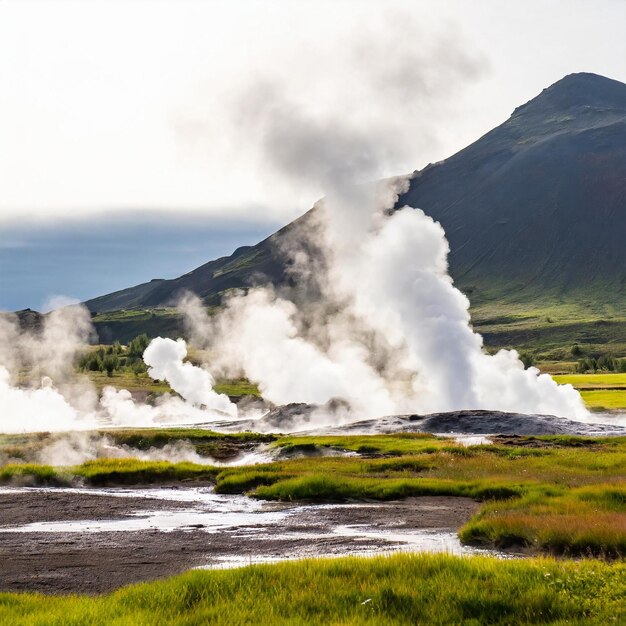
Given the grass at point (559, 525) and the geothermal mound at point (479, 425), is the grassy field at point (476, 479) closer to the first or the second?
the grass at point (559, 525)

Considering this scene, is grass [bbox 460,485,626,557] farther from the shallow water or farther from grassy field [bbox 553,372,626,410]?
grassy field [bbox 553,372,626,410]

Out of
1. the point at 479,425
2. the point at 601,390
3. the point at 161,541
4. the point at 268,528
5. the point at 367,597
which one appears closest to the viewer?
the point at 367,597

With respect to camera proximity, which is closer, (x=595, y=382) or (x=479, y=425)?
(x=479, y=425)

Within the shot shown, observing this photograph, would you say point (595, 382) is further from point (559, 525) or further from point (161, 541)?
point (161, 541)

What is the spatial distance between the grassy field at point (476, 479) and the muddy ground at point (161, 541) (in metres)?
2.34

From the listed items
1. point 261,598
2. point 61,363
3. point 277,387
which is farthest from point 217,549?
point 61,363

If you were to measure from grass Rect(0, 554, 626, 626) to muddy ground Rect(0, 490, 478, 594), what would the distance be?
11.1 ft

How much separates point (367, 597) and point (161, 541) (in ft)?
38.6

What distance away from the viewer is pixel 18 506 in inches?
1312

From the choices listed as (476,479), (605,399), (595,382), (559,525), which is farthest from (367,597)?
(595,382)

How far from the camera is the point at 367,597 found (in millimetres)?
13680

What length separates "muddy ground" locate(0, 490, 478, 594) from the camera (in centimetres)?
1897

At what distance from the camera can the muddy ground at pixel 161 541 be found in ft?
62.2

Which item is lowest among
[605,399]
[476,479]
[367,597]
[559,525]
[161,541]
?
[605,399]
